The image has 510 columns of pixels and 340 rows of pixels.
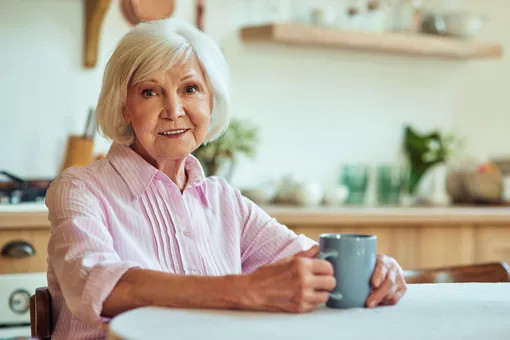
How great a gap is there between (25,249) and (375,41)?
6.06ft

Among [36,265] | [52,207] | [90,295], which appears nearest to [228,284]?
[90,295]

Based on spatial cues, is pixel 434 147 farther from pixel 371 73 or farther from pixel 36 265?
pixel 36 265

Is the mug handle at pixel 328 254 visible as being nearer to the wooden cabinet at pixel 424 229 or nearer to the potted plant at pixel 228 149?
the wooden cabinet at pixel 424 229

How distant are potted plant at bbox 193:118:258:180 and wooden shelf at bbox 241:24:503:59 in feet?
1.31

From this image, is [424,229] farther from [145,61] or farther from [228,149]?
[145,61]

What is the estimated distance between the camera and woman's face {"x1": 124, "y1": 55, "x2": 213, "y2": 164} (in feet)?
5.90

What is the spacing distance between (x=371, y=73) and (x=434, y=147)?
0.46 m

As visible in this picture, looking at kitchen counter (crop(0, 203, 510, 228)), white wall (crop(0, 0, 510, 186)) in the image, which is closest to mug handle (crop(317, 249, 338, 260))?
kitchen counter (crop(0, 203, 510, 228))

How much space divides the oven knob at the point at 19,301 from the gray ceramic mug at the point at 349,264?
1.49 meters

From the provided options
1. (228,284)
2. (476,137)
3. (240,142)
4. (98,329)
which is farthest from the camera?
(476,137)

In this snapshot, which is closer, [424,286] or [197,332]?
[197,332]

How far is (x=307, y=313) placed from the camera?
1.37 meters

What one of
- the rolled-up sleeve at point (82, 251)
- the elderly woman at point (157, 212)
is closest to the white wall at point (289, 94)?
the elderly woman at point (157, 212)

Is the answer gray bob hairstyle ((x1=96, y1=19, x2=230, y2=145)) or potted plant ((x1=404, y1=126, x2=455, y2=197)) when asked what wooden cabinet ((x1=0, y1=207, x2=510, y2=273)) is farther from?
gray bob hairstyle ((x1=96, y1=19, x2=230, y2=145))
